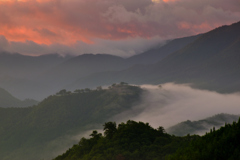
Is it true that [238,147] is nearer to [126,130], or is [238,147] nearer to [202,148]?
[202,148]

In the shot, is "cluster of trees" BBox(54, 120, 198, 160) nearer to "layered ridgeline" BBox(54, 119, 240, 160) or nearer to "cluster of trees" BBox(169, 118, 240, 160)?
"layered ridgeline" BBox(54, 119, 240, 160)

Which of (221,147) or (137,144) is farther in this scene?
(137,144)

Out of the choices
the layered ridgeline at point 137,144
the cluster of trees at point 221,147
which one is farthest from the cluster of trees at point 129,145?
the cluster of trees at point 221,147

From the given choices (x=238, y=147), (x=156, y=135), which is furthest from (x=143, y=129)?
(x=238, y=147)

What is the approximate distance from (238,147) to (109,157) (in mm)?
70289

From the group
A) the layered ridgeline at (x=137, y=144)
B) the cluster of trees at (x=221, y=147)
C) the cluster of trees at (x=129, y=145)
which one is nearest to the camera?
the cluster of trees at (x=221, y=147)

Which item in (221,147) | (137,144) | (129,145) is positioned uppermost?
(129,145)

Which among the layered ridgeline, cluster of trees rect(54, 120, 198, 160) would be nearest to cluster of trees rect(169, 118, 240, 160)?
the layered ridgeline

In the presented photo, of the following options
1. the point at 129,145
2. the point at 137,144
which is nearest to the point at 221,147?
the point at 137,144

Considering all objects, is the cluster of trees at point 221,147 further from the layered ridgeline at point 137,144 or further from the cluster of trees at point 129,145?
the cluster of trees at point 129,145

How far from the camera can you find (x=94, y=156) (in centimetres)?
12775

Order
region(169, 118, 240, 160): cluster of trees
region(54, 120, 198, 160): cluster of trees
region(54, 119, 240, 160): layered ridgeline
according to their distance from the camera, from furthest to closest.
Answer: region(54, 120, 198, 160): cluster of trees → region(54, 119, 240, 160): layered ridgeline → region(169, 118, 240, 160): cluster of trees

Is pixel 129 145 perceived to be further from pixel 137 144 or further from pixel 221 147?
pixel 221 147

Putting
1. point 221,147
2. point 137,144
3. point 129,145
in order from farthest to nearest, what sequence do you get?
1. point 129,145
2. point 137,144
3. point 221,147
